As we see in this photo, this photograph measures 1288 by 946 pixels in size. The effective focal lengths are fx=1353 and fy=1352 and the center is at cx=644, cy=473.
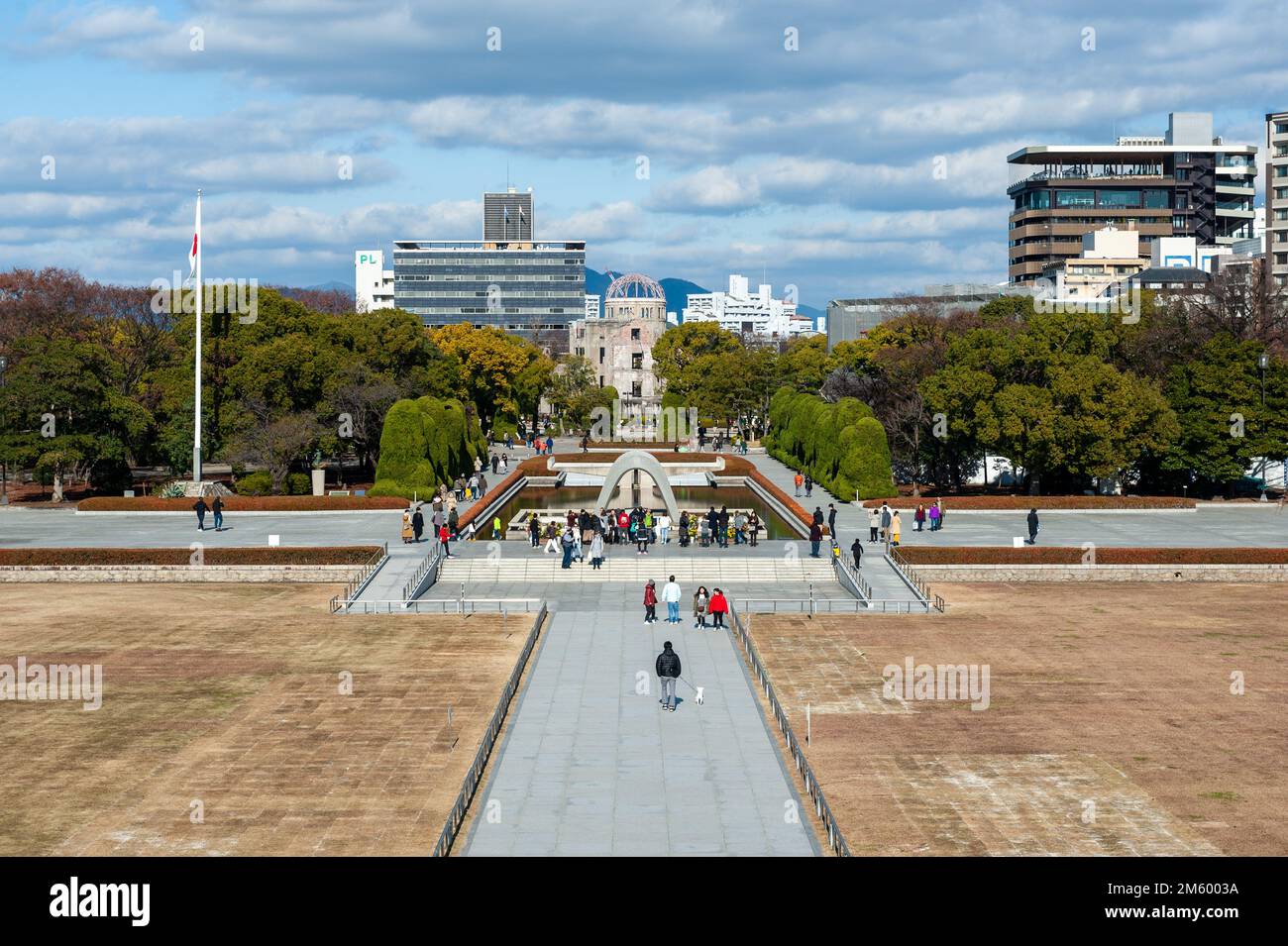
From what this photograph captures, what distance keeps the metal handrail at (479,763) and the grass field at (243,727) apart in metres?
0.44

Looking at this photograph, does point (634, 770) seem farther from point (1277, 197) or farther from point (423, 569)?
point (1277, 197)

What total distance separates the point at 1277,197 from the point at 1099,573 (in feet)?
284

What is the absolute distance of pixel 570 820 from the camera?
20469 mm

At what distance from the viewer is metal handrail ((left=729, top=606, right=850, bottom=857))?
18.8 meters

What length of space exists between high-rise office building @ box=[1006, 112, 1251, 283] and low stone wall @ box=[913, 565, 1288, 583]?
11148cm

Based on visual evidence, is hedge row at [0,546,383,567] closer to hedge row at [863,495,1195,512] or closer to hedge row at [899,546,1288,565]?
hedge row at [899,546,1288,565]

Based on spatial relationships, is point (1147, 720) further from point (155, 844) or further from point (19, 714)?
point (19, 714)

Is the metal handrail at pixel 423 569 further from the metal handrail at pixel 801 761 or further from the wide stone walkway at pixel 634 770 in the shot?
the metal handrail at pixel 801 761

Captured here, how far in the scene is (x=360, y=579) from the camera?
4322 centimetres

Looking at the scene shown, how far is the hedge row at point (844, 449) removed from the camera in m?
63.8

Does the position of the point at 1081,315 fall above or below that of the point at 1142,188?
below

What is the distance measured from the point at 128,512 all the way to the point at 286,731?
3729cm

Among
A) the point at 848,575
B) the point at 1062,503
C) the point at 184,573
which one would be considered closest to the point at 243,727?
the point at 184,573
